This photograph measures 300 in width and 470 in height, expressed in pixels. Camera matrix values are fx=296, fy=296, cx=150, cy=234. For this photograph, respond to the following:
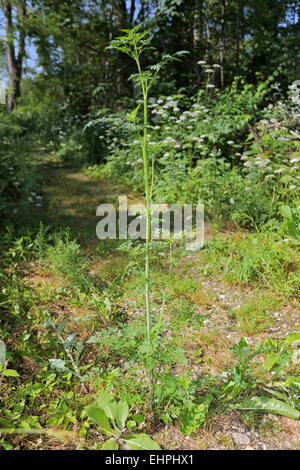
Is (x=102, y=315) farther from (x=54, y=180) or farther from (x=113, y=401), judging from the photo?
(x=54, y=180)

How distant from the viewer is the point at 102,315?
2.25m

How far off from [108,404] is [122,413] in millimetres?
87

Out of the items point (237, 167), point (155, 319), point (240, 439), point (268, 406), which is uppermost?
point (237, 167)

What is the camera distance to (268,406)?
1.50 metres

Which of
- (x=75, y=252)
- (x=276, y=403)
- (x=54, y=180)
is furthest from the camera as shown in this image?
(x=54, y=180)

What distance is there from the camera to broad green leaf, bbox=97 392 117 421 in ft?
4.87

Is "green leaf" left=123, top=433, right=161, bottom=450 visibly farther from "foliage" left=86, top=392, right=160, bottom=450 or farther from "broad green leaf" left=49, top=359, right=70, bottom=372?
"broad green leaf" left=49, top=359, right=70, bottom=372

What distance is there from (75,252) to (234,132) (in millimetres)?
3292

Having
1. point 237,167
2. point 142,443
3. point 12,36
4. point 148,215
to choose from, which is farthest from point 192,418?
point 12,36

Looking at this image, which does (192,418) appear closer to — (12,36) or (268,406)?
(268,406)

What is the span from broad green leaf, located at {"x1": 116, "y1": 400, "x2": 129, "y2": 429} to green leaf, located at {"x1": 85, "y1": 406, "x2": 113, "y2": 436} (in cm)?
6

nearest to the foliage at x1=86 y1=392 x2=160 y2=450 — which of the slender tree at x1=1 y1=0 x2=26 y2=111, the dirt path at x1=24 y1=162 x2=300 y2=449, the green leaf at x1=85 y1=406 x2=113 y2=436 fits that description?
the green leaf at x1=85 y1=406 x2=113 y2=436
